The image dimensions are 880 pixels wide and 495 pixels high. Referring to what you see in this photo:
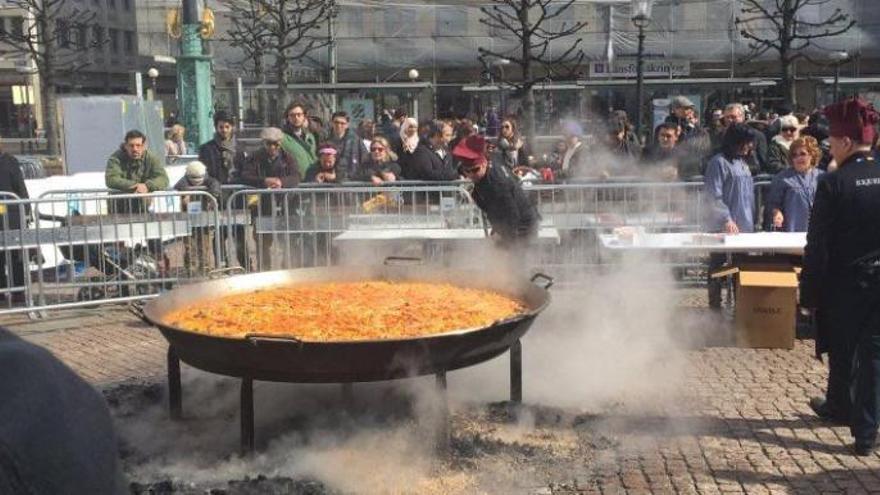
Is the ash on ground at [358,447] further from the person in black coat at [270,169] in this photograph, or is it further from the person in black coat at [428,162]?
the person in black coat at [428,162]

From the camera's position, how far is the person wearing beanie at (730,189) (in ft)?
28.1

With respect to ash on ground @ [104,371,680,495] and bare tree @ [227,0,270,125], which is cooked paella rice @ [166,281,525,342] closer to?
ash on ground @ [104,371,680,495]

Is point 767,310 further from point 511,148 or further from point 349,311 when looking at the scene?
point 511,148

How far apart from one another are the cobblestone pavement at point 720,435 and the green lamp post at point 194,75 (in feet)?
31.3

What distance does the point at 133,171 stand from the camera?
10484 mm

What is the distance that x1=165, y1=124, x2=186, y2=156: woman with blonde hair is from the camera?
742 inches

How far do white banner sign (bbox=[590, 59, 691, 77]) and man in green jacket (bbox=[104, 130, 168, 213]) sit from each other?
22.3 meters

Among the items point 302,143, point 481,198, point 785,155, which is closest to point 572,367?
point 481,198

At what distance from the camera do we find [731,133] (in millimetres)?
8570

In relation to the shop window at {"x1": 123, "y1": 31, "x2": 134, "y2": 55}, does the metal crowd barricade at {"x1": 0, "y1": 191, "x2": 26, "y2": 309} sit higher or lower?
lower

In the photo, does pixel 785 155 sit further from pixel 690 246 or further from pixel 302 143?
pixel 302 143

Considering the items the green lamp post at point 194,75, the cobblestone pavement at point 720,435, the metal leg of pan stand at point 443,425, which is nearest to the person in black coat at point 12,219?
the cobblestone pavement at point 720,435

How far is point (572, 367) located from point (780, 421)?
173cm

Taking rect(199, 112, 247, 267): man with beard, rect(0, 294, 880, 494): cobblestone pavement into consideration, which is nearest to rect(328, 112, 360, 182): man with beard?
rect(199, 112, 247, 267): man with beard
